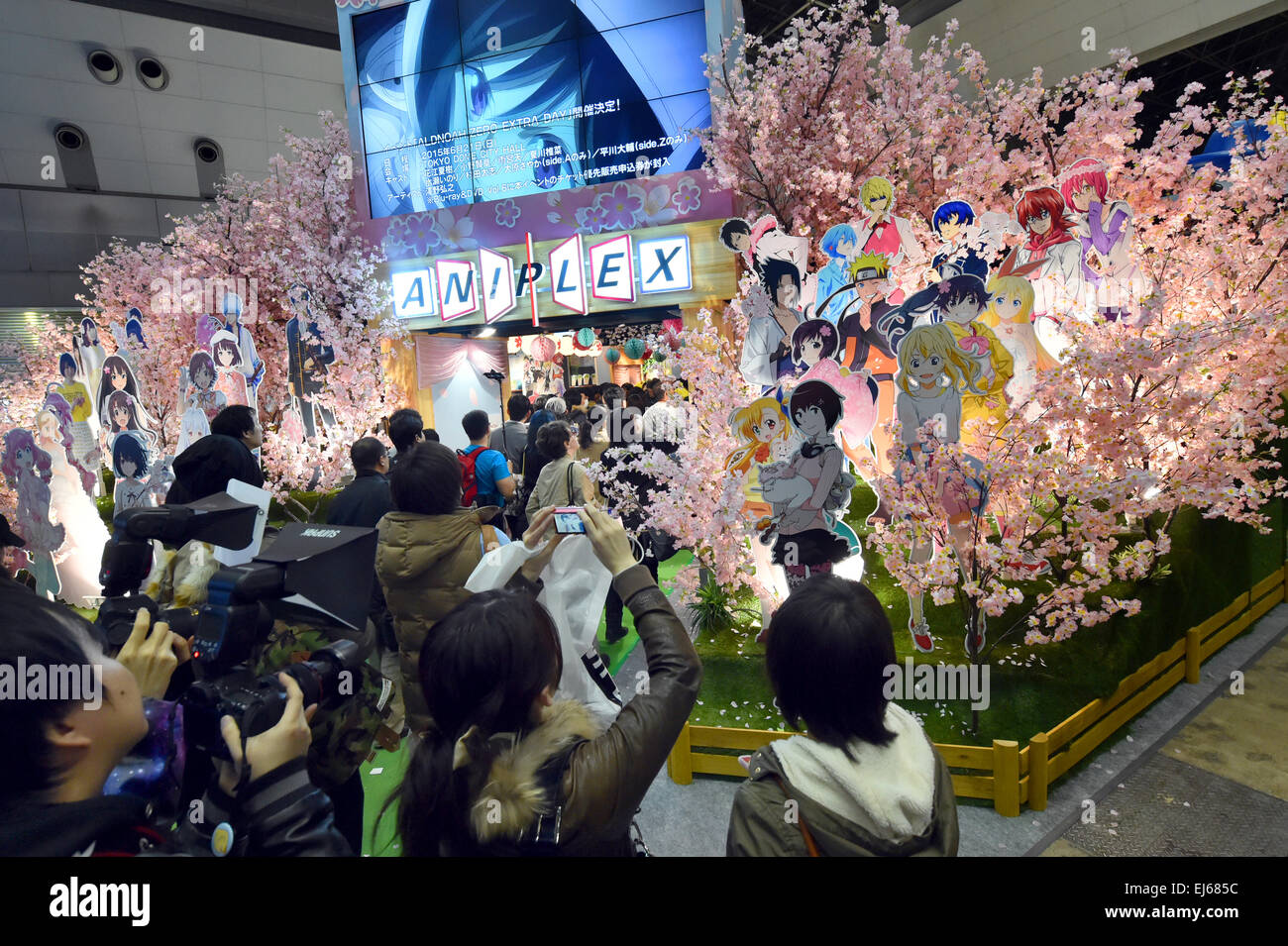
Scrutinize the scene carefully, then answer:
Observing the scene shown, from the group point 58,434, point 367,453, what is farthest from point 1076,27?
point 58,434

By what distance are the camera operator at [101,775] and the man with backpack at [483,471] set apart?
10.5 feet

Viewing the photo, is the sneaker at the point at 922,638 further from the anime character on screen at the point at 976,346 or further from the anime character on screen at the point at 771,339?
the anime character on screen at the point at 771,339

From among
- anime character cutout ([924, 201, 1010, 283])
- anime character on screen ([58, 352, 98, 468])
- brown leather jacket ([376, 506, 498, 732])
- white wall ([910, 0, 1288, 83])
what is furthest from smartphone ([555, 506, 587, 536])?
white wall ([910, 0, 1288, 83])

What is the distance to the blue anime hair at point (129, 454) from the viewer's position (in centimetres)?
450

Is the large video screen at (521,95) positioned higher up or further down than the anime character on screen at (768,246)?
higher up

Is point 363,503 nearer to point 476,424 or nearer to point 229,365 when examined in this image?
point 476,424

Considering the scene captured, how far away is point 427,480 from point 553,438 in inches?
70.3

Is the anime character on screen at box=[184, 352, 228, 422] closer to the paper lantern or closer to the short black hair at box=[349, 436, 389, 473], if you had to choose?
the short black hair at box=[349, 436, 389, 473]

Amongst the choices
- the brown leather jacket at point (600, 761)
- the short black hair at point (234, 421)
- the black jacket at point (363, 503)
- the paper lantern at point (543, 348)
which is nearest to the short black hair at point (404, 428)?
the black jacket at point (363, 503)

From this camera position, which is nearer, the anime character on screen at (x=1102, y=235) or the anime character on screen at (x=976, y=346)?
the anime character on screen at (x=976, y=346)

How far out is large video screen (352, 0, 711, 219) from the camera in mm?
8945

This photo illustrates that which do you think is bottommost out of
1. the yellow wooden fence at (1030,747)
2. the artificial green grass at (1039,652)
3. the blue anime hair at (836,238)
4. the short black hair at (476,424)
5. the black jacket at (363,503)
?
the yellow wooden fence at (1030,747)

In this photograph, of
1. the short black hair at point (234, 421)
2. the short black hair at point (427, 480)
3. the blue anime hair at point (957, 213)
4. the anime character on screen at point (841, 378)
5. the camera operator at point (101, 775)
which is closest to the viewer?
the camera operator at point (101, 775)

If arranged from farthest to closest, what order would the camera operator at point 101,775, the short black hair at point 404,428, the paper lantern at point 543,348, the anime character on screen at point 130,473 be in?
the paper lantern at point 543,348
the anime character on screen at point 130,473
the short black hair at point 404,428
the camera operator at point 101,775
